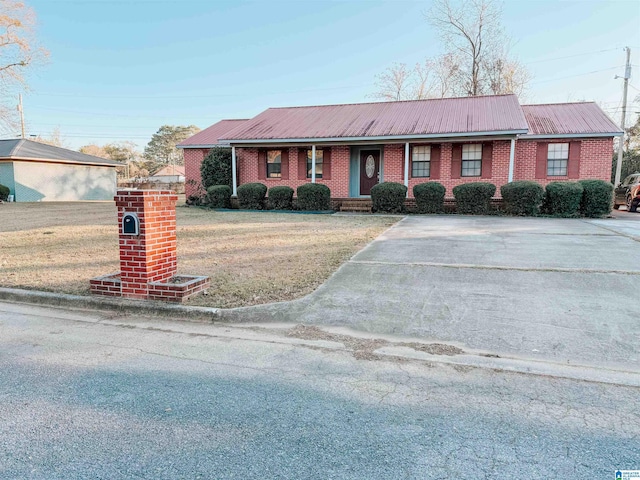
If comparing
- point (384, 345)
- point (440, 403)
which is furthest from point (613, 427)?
point (384, 345)

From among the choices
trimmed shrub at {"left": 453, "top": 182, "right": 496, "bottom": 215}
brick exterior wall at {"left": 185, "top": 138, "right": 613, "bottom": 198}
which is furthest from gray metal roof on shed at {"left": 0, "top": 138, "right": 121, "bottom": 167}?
trimmed shrub at {"left": 453, "top": 182, "right": 496, "bottom": 215}

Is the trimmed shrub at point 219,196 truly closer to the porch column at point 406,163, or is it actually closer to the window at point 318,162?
the window at point 318,162

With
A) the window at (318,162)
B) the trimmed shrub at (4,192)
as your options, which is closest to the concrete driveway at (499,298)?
the window at (318,162)

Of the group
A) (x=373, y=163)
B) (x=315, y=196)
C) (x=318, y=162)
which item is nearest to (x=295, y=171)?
(x=318, y=162)

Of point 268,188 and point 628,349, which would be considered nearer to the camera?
point 628,349

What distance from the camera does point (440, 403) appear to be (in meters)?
3.00

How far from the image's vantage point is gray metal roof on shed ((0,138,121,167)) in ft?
86.3

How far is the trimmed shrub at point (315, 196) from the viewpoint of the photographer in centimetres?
1730

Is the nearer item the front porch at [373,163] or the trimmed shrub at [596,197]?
the trimmed shrub at [596,197]

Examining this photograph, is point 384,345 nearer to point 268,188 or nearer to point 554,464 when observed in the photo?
point 554,464

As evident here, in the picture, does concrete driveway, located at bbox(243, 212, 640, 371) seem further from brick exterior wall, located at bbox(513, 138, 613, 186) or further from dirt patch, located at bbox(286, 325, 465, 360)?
brick exterior wall, located at bbox(513, 138, 613, 186)

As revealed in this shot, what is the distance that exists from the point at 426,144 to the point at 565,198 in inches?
232

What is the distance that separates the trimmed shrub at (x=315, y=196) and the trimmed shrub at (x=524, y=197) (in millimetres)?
6687

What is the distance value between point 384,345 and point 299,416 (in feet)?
4.82
